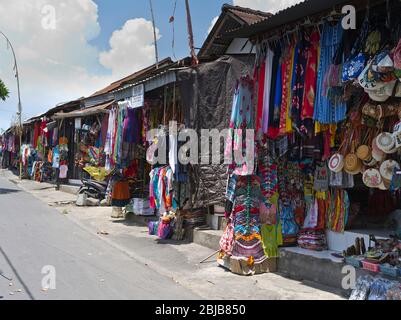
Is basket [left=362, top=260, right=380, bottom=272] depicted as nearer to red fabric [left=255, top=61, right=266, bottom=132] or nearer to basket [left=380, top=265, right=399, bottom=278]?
basket [left=380, top=265, right=399, bottom=278]

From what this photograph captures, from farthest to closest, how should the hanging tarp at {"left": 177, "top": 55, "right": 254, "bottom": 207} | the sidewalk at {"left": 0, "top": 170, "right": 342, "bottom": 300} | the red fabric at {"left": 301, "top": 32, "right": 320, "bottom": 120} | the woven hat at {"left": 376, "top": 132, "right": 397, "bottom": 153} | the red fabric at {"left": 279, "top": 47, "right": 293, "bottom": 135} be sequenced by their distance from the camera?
the hanging tarp at {"left": 177, "top": 55, "right": 254, "bottom": 207} → the red fabric at {"left": 279, "top": 47, "right": 293, "bottom": 135} → the red fabric at {"left": 301, "top": 32, "right": 320, "bottom": 120} → the sidewalk at {"left": 0, "top": 170, "right": 342, "bottom": 300} → the woven hat at {"left": 376, "top": 132, "right": 397, "bottom": 153}

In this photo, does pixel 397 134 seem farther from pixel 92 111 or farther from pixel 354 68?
pixel 92 111

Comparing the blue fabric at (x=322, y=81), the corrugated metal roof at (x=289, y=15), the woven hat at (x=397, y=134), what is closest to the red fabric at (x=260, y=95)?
the corrugated metal roof at (x=289, y=15)

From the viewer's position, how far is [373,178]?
5379 millimetres

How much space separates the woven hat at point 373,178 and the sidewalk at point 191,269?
150cm

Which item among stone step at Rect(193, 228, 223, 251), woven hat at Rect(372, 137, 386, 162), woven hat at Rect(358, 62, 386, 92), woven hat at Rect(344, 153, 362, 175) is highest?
woven hat at Rect(358, 62, 386, 92)

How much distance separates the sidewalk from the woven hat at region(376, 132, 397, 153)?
6.38 feet

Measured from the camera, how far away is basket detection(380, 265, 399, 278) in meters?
4.76

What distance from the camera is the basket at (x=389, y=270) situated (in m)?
4.76

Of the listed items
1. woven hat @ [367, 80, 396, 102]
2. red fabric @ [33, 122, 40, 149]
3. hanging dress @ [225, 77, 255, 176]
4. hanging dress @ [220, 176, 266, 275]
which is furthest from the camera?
red fabric @ [33, 122, 40, 149]

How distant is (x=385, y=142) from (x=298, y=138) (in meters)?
1.81

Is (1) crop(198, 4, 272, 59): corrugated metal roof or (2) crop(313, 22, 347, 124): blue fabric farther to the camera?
(1) crop(198, 4, 272, 59): corrugated metal roof

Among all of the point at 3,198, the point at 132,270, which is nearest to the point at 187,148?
the point at 132,270

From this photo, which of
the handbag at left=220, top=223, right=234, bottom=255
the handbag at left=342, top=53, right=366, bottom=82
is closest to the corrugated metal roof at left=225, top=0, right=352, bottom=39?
the handbag at left=342, top=53, right=366, bottom=82
